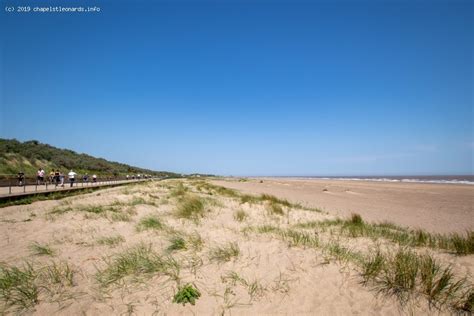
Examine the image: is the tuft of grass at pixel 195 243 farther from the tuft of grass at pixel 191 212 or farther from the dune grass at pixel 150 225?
the tuft of grass at pixel 191 212

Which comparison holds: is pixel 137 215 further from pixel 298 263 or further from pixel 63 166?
Answer: pixel 63 166

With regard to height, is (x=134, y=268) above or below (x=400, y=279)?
below

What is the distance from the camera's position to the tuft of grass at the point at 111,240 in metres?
6.02

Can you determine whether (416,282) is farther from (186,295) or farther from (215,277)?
(186,295)

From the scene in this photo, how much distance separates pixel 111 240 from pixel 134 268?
80.0 inches

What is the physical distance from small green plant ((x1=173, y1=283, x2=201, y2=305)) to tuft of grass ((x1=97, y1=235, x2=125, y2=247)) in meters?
2.95

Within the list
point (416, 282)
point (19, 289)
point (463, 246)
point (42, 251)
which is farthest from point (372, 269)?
point (42, 251)

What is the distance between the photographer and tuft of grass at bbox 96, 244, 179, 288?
13.9 ft

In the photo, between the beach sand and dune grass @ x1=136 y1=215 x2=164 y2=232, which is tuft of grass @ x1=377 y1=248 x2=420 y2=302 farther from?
dune grass @ x1=136 y1=215 x2=164 y2=232

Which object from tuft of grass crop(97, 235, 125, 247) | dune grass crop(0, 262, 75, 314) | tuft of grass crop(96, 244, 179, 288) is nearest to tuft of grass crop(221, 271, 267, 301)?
tuft of grass crop(96, 244, 179, 288)

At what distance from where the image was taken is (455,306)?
3223 millimetres

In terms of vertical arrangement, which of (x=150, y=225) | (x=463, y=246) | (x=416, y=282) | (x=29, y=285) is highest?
(x=463, y=246)

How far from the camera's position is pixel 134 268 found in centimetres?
449

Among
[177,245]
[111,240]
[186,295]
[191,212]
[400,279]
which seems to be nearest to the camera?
[400,279]
